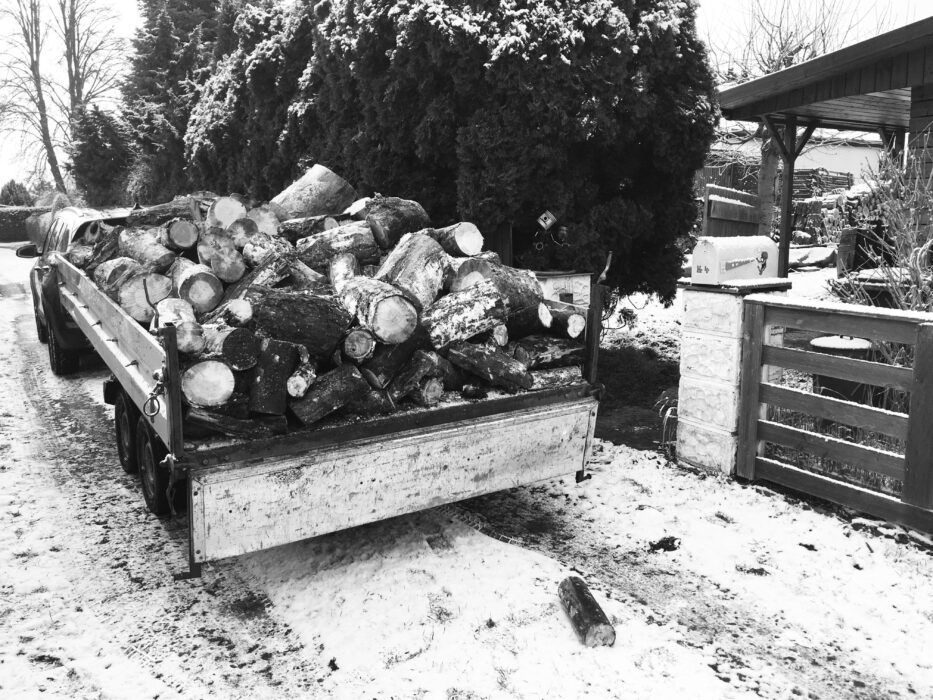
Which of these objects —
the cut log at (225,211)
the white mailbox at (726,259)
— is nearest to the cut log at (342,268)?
the cut log at (225,211)

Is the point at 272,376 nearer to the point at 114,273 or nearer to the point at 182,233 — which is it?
the point at 182,233

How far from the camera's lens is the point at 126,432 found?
5.22m

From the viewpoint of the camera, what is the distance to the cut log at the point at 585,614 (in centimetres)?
319

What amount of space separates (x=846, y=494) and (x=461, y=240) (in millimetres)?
2892

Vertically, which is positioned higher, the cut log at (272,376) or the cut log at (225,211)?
the cut log at (225,211)

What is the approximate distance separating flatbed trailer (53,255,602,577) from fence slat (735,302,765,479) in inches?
47.0

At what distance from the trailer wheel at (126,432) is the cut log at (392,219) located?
82.0 inches

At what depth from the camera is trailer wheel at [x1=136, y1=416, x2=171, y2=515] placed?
14.2ft

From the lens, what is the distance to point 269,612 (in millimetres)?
3561

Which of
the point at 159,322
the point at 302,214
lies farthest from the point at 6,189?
the point at 159,322

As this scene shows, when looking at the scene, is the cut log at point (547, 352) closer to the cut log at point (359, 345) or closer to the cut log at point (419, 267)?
the cut log at point (419, 267)

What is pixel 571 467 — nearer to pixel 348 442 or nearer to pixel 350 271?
pixel 348 442

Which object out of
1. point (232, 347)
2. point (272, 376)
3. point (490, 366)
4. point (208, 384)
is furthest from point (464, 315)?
point (208, 384)

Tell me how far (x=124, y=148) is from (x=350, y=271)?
19.1m
